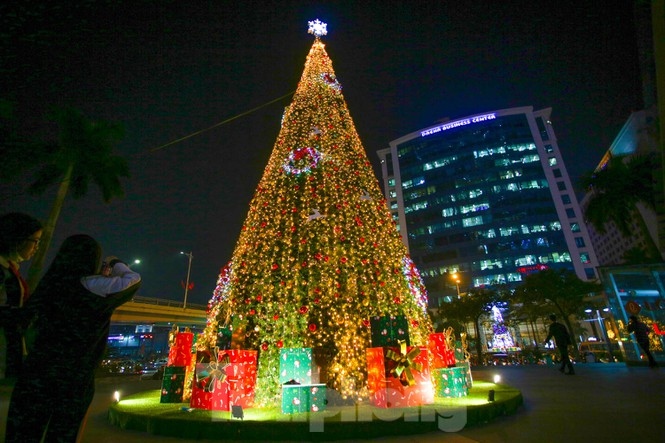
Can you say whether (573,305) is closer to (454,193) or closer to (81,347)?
(81,347)

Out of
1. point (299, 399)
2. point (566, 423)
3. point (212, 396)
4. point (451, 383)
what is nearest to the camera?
point (566, 423)

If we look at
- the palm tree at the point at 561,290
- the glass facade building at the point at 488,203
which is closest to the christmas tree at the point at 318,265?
the palm tree at the point at 561,290

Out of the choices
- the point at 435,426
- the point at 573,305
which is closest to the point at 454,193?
the point at 573,305

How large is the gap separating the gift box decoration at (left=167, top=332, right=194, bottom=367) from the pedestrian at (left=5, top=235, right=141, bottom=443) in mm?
5044

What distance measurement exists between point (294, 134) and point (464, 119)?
7148cm

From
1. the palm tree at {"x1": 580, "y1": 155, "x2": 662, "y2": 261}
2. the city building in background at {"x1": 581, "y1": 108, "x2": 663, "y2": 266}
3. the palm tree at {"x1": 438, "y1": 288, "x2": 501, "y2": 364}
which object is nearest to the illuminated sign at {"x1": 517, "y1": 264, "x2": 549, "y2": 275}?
the city building in background at {"x1": 581, "y1": 108, "x2": 663, "y2": 266}

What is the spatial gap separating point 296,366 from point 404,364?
1867 millimetres

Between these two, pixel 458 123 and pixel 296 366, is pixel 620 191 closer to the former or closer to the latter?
pixel 296 366

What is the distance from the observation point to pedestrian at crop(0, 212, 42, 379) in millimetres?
2031

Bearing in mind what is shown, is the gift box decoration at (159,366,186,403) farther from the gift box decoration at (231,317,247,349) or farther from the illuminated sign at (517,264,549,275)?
the illuminated sign at (517,264,549,275)

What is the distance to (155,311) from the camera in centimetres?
2958

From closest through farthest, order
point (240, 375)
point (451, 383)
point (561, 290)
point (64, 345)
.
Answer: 1. point (64, 345)
2. point (240, 375)
3. point (451, 383)
4. point (561, 290)

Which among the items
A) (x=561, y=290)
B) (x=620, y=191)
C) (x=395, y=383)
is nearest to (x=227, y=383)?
(x=395, y=383)

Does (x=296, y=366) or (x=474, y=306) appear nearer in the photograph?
(x=296, y=366)
